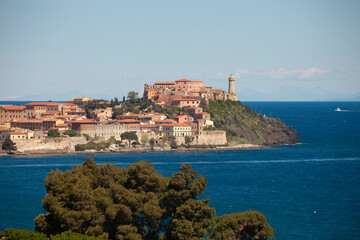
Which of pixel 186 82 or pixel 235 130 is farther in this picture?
pixel 186 82

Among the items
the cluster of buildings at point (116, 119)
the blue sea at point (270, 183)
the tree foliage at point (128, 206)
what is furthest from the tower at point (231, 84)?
the tree foliage at point (128, 206)

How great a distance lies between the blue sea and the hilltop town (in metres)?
4.58

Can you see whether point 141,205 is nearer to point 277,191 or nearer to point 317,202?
point 317,202

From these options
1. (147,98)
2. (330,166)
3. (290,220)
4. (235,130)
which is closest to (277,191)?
(290,220)

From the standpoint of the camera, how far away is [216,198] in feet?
135

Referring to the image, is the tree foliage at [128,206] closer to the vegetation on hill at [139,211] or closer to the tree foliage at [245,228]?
the vegetation on hill at [139,211]

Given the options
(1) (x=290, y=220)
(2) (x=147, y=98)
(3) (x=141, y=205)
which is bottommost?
(1) (x=290, y=220)

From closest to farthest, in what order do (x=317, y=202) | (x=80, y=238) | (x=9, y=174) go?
(x=80, y=238)
(x=317, y=202)
(x=9, y=174)

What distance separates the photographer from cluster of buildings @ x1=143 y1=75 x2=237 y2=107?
86.6 metres

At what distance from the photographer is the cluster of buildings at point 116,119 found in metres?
73.7

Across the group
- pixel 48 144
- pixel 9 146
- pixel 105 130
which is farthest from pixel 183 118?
pixel 9 146

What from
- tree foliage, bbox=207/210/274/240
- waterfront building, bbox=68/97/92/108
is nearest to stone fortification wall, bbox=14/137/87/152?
waterfront building, bbox=68/97/92/108

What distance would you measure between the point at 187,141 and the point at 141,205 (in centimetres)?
5118

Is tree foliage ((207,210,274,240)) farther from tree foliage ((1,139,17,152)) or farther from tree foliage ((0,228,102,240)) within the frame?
tree foliage ((1,139,17,152))
